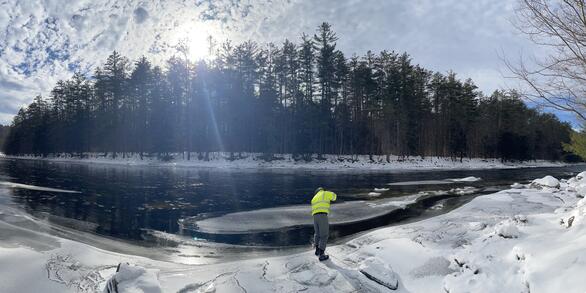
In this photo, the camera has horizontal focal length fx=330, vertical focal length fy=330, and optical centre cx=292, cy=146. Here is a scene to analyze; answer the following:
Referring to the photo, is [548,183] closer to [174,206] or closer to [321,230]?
[321,230]

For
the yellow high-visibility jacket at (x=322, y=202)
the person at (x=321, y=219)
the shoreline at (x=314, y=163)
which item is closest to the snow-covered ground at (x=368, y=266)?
the person at (x=321, y=219)

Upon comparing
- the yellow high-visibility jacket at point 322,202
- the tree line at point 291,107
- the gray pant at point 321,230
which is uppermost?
the tree line at point 291,107

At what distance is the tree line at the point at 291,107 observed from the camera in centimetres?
5094

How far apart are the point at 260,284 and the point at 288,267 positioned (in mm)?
1112

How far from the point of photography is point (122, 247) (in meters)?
9.35

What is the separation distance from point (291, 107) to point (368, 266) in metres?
45.3

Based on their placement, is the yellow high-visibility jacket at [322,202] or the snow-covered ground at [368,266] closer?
the snow-covered ground at [368,266]

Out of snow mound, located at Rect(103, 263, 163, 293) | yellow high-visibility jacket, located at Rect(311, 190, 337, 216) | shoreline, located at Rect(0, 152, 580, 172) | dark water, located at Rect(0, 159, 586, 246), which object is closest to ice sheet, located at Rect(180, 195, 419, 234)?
dark water, located at Rect(0, 159, 586, 246)

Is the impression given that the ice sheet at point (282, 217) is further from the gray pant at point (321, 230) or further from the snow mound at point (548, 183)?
the snow mound at point (548, 183)

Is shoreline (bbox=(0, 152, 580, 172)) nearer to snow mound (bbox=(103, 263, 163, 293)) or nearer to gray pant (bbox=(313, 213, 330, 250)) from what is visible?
gray pant (bbox=(313, 213, 330, 250))

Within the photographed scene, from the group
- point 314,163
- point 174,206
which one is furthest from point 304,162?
point 174,206

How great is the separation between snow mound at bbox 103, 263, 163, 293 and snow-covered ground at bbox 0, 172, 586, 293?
2 centimetres

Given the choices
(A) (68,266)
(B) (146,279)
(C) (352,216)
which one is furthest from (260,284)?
(C) (352,216)

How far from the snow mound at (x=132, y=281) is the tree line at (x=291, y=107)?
4311cm
